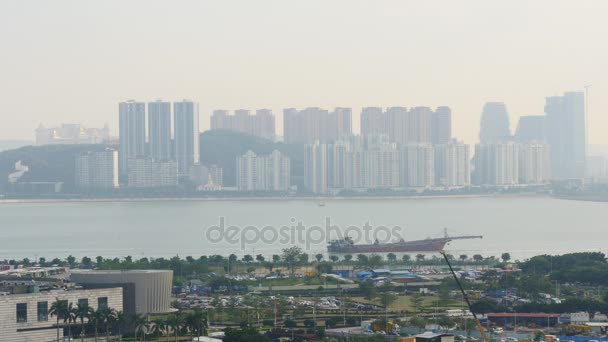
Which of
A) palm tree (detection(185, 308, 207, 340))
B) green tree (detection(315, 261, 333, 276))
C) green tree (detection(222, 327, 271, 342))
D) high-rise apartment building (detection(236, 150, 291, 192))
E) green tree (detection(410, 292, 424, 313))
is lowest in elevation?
green tree (detection(410, 292, 424, 313))

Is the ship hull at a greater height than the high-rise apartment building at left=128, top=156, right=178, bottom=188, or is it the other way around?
the high-rise apartment building at left=128, top=156, right=178, bottom=188

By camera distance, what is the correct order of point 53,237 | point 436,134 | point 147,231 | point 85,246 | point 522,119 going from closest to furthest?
point 85,246, point 53,237, point 147,231, point 436,134, point 522,119

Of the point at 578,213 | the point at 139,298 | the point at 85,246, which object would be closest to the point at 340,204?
the point at 578,213

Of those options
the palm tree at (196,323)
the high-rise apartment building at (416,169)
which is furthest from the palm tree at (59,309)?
the high-rise apartment building at (416,169)

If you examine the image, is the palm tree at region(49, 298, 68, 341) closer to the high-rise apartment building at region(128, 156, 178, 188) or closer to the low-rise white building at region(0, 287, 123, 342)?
the low-rise white building at region(0, 287, 123, 342)

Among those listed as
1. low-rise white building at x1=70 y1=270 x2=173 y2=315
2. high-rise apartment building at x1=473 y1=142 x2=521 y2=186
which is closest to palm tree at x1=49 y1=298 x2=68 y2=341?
low-rise white building at x1=70 y1=270 x2=173 y2=315

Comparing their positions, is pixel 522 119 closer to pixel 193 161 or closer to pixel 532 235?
pixel 193 161

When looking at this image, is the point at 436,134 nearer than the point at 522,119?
Yes
